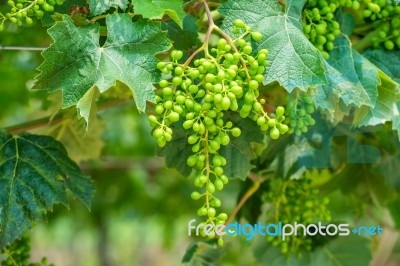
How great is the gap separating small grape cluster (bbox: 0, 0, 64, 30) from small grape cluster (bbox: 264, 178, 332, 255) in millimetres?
791

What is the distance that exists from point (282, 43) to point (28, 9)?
484mm

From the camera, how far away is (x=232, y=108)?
1.28m

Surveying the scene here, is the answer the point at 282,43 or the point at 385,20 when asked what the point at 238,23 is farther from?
the point at 385,20

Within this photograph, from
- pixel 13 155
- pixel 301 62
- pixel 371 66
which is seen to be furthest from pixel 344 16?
pixel 13 155

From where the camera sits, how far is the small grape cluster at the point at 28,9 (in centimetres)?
137

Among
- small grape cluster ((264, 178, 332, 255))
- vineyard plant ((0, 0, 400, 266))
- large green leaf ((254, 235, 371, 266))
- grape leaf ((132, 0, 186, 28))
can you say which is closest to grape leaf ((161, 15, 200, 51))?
vineyard plant ((0, 0, 400, 266))

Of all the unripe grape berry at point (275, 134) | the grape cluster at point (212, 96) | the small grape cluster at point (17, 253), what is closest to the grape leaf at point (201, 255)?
the small grape cluster at point (17, 253)

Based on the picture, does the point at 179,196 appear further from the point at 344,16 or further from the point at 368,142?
the point at 344,16

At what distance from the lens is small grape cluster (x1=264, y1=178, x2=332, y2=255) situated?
6.18 ft

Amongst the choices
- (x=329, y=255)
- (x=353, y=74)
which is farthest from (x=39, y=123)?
(x=329, y=255)

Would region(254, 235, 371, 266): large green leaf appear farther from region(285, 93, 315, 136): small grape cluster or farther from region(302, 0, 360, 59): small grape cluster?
region(302, 0, 360, 59): small grape cluster

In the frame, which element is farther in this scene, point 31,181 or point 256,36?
point 31,181

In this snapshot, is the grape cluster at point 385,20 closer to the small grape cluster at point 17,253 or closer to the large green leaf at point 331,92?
the large green leaf at point 331,92

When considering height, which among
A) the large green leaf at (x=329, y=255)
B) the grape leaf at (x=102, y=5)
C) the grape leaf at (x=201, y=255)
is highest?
the grape leaf at (x=102, y=5)
